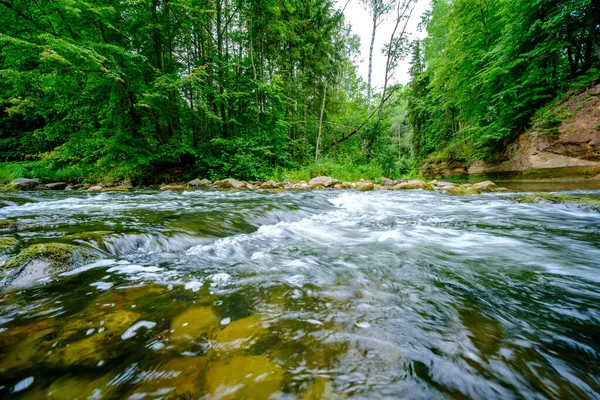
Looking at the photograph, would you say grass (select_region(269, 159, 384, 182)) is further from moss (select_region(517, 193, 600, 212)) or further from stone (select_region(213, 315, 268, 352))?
stone (select_region(213, 315, 268, 352))

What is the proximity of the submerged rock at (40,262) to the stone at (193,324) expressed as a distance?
4.21 feet

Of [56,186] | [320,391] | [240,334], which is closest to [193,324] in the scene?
[240,334]

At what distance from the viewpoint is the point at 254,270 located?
194cm

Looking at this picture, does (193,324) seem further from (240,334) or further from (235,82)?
(235,82)

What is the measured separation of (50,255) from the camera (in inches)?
73.0

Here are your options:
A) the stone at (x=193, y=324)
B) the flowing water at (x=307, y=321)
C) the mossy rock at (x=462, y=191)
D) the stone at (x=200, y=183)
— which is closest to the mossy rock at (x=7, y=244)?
the flowing water at (x=307, y=321)

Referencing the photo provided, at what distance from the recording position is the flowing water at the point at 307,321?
853mm

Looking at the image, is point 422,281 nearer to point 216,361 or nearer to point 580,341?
point 580,341

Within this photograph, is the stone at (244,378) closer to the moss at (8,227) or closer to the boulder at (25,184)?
the moss at (8,227)

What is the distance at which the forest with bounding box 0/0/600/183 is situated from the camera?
8.16 m

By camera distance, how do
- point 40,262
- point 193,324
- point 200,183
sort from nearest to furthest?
point 193,324 → point 40,262 → point 200,183

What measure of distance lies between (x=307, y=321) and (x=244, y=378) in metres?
0.44

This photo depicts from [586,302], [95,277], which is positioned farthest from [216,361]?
[586,302]

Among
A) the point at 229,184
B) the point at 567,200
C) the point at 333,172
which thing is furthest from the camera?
the point at 333,172
